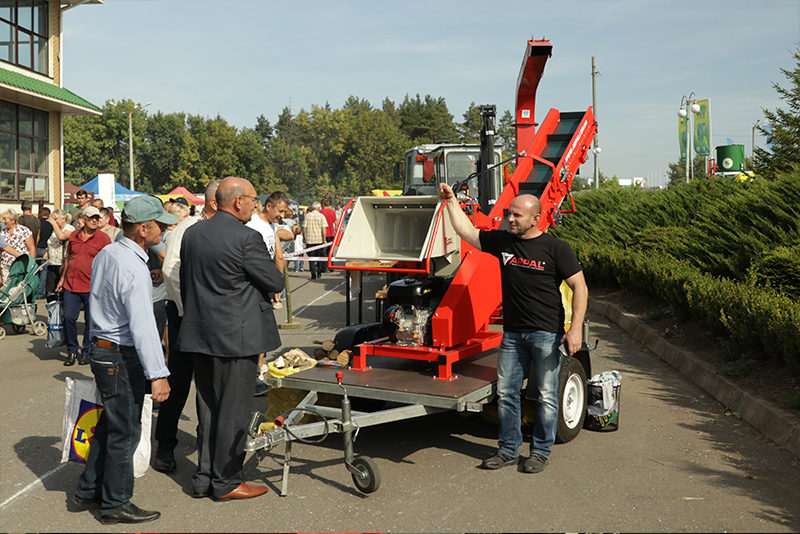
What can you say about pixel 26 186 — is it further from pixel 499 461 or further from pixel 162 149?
pixel 162 149

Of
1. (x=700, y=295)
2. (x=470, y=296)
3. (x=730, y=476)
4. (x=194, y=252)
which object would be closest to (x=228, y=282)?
(x=194, y=252)

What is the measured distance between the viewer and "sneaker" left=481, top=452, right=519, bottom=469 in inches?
207

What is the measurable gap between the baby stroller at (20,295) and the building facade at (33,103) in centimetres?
1106

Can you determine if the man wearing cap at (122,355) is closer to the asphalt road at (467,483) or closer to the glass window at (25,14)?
the asphalt road at (467,483)

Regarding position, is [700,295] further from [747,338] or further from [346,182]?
[346,182]

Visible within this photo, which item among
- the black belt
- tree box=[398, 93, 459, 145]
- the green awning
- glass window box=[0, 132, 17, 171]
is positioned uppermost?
tree box=[398, 93, 459, 145]

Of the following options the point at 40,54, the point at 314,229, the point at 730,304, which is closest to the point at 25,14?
the point at 40,54

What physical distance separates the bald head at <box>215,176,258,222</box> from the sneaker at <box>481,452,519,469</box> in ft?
8.35

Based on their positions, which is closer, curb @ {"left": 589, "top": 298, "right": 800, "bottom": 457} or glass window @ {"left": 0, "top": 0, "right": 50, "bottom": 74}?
curb @ {"left": 589, "top": 298, "right": 800, "bottom": 457}

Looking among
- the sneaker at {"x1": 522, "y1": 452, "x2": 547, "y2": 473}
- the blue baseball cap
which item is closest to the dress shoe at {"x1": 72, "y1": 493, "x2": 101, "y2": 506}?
the blue baseball cap

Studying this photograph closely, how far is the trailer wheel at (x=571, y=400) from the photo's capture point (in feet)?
18.8

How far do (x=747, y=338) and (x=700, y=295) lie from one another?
1.49 m

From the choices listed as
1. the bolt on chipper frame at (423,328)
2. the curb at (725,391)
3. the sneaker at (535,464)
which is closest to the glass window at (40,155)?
the bolt on chipper frame at (423,328)

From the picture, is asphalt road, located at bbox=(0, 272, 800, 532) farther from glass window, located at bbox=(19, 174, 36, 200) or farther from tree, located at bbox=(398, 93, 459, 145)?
tree, located at bbox=(398, 93, 459, 145)
